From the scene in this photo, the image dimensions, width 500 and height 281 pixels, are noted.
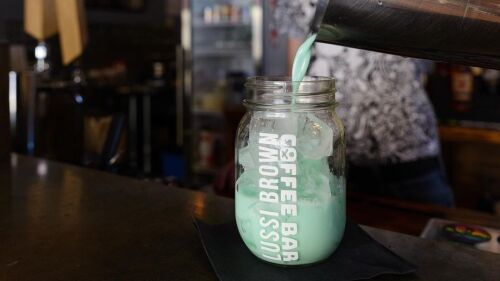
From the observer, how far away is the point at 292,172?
0.61 m

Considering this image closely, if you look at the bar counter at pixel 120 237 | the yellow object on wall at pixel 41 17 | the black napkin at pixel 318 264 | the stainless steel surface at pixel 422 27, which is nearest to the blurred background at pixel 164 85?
the yellow object on wall at pixel 41 17

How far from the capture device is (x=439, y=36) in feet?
2.05

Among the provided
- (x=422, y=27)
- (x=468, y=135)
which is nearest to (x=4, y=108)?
(x=422, y=27)

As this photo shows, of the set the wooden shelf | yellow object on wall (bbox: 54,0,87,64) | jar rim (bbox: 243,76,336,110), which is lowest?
the wooden shelf

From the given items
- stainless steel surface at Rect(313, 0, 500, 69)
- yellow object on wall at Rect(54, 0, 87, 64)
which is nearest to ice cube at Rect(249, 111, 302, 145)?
stainless steel surface at Rect(313, 0, 500, 69)

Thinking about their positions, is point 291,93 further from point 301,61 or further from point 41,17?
point 41,17

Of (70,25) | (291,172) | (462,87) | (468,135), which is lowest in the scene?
(468,135)

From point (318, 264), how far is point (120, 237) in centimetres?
31

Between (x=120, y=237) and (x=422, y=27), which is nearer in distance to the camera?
(x=422, y=27)

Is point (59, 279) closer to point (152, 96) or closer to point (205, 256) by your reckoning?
point (205, 256)

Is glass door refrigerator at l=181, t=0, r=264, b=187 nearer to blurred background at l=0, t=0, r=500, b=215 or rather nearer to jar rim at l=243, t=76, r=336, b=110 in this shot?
blurred background at l=0, t=0, r=500, b=215

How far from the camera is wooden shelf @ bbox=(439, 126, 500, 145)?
2.78 metres

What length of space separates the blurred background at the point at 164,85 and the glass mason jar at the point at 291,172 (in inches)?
36.4

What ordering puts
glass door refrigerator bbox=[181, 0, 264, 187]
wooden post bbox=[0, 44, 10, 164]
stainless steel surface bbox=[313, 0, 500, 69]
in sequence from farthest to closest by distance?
glass door refrigerator bbox=[181, 0, 264, 187]
wooden post bbox=[0, 44, 10, 164]
stainless steel surface bbox=[313, 0, 500, 69]
